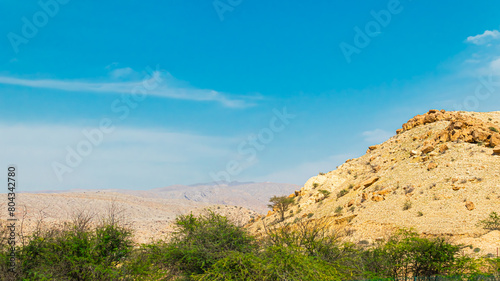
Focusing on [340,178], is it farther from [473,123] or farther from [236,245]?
[236,245]

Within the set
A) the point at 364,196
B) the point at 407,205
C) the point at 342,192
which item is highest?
the point at 342,192

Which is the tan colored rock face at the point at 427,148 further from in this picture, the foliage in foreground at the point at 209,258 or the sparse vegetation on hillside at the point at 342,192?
the foliage in foreground at the point at 209,258

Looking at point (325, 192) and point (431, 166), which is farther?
A: point (325, 192)

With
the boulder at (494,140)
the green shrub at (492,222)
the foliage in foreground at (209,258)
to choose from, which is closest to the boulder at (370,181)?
the boulder at (494,140)

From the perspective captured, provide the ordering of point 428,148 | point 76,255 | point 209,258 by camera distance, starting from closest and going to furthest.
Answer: point 76,255, point 209,258, point 428,148

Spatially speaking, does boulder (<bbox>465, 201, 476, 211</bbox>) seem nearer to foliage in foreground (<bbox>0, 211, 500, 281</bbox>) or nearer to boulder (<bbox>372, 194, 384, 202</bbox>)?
boulder (<bbox>372, 194, 384, 202</bbox>)

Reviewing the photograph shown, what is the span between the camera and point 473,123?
163 ft

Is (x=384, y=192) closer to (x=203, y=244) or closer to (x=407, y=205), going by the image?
(x=407, y=205)

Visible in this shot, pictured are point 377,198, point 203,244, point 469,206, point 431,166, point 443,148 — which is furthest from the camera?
point 443,148

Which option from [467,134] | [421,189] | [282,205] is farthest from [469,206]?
[282,205]

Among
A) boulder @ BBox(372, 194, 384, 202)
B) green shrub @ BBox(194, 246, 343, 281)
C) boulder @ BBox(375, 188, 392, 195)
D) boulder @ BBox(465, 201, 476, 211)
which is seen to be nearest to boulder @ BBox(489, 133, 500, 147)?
boulder @ BBox(375, 188, 392, 195)

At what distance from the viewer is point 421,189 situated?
38.2 metres

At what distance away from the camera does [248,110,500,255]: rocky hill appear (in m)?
31.2

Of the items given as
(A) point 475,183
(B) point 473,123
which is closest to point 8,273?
(A) point 475,183
